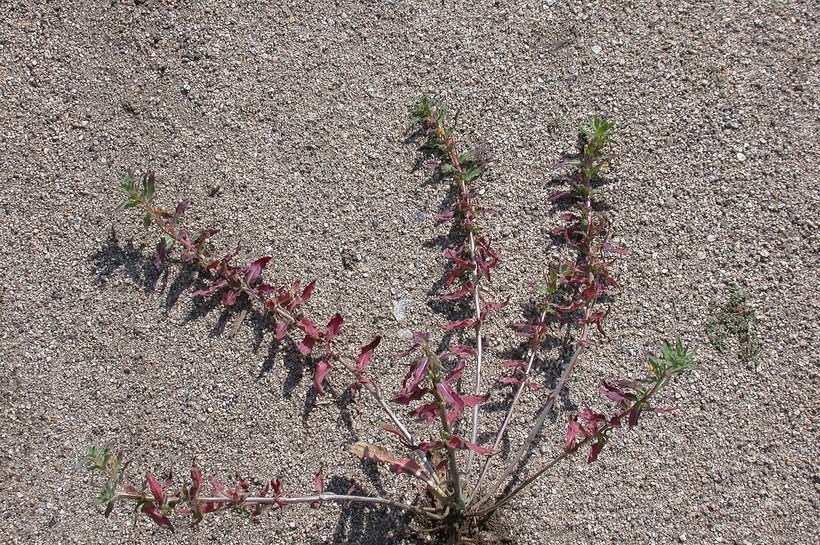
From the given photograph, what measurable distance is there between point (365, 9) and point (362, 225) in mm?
1110

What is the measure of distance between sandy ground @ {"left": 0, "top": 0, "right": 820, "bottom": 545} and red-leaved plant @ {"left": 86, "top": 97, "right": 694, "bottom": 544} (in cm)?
9

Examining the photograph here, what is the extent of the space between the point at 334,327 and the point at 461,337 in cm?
55

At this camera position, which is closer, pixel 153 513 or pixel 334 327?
pixel 153 513

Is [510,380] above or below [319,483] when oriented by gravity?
above

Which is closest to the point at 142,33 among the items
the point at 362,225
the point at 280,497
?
the point at 362,225

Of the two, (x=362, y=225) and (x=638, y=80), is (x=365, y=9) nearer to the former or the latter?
(x=362, y=225)

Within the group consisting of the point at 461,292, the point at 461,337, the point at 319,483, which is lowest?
the point at 319,483

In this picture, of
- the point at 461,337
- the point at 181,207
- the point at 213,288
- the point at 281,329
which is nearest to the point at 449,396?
the point at 461,337

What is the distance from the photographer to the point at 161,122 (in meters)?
3.23

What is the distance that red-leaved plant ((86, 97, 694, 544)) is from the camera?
2.55 m

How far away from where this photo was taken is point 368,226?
10.2 ft

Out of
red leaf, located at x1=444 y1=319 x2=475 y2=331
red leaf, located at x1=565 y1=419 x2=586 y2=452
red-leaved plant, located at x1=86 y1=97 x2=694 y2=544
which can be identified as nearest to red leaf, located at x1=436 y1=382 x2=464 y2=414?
red-leaved plant, located at x1=86 y1=97 x2=694 y2=544

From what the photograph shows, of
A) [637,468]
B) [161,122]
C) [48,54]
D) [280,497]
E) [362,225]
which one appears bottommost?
[637,468]

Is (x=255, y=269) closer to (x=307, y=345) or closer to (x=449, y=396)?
(x=307, y=345)
